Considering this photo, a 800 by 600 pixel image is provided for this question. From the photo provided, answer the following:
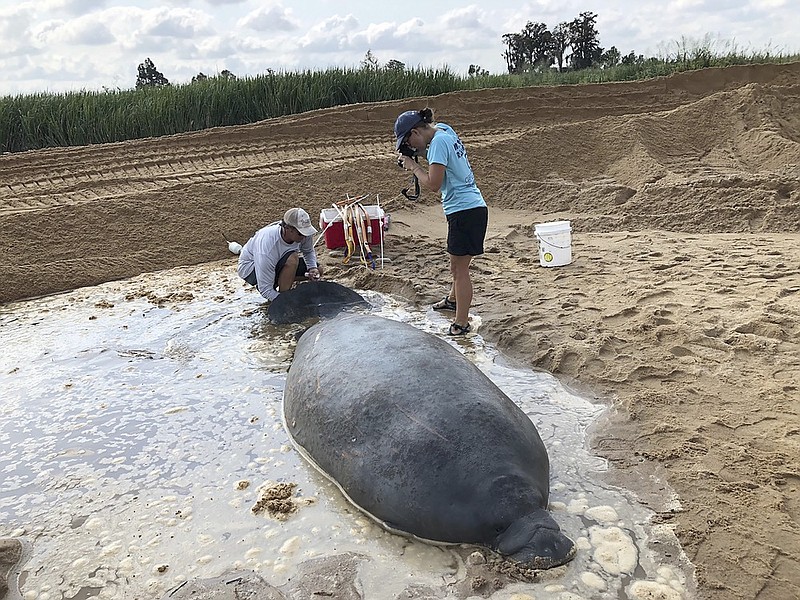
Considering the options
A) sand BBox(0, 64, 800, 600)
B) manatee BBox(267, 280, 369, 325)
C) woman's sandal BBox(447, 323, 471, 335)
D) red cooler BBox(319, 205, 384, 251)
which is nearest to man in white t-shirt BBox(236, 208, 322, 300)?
manatee BBox(267, 280, 369, 325)

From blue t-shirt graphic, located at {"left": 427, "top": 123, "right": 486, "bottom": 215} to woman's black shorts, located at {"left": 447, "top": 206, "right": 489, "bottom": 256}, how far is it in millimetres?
46

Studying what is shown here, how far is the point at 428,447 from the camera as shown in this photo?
113 inches

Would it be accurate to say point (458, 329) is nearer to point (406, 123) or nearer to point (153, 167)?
point (406, 123)

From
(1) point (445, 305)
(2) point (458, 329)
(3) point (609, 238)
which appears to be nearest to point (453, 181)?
(2) point (458, 329)

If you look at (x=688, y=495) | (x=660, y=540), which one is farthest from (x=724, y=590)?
(x=688, y=495)

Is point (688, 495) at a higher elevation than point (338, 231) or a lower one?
lower

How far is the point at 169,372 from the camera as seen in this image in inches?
195

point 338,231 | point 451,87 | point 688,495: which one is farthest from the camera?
point 451,87

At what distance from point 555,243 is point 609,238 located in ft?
4.12

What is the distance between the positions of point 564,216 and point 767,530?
6.29 m

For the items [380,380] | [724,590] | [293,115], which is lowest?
[724,590]

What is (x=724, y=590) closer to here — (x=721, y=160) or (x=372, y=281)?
(x=372, y=281)

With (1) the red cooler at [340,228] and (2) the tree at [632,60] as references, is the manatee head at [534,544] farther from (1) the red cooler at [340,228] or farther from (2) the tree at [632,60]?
(2) the tree at [632,60]

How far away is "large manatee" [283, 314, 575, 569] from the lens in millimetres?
2734
